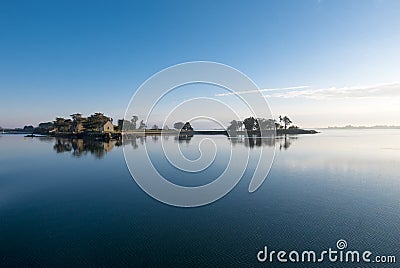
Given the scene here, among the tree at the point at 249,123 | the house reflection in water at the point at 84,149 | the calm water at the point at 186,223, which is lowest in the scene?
the calm water at the point at 186,223

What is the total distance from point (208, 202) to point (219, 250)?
5.00 metres

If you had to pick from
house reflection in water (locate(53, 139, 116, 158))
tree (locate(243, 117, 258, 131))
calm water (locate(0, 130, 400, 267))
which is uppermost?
tree (locate(243, 117, 258, 131))

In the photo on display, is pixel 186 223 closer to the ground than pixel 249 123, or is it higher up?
closer to the ground

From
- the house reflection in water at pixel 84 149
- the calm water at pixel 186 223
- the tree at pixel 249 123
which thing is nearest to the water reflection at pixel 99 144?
the house reflection in water at pixel 84 149

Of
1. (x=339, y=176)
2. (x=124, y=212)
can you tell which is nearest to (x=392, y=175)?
(x=339, y=176)

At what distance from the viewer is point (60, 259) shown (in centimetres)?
686

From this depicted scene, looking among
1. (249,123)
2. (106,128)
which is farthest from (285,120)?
(106,128)

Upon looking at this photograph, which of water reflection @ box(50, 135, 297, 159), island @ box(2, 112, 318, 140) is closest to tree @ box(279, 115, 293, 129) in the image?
island @ box(2, 112, 318, 140)

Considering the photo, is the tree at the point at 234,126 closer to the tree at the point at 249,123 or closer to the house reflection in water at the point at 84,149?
the tree at the point at 249,123

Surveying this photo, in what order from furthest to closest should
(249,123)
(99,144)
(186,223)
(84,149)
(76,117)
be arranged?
(249,123) → (76,117) → (99,144) → (84,149) → (186,223)

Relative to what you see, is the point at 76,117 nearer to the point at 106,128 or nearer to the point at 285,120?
the point at 106,128

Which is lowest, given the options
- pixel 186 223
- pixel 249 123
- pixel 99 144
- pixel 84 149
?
pixel 186 223

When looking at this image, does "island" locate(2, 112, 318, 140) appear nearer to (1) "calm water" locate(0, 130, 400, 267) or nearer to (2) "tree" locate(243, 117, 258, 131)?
(2) "tree" locate(243, 117, 258, 131)

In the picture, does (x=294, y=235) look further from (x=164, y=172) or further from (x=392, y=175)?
(x=392, y=175)
